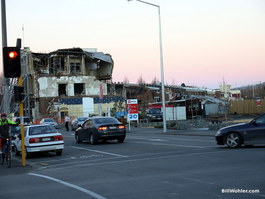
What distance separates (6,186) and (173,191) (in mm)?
4633

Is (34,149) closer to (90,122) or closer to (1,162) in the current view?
(1,162)

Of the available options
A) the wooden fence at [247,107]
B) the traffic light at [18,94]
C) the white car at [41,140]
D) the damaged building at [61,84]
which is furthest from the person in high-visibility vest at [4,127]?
the damaged building at [61,84]

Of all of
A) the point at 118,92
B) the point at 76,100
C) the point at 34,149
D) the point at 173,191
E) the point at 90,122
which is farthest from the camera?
the point at 118,92

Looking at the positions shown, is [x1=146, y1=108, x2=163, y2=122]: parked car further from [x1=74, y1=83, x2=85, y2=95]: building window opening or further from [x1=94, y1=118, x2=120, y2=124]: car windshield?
[x1=94, y1=118, x2=120, y2=124]: car windshield

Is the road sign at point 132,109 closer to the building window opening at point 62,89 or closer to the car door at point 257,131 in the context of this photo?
the car door at point 257,131

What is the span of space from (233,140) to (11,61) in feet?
29.2

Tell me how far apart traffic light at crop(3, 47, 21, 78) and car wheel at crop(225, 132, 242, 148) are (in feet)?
27.5

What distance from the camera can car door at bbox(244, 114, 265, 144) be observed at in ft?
52.1

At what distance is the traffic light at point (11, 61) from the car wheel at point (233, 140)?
27.5 feet

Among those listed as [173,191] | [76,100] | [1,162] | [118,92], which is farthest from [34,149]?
[118,92]

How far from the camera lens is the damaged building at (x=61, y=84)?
2827 inches

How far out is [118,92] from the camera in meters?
85.9

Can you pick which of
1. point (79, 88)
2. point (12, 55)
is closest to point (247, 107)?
point (79, 88)

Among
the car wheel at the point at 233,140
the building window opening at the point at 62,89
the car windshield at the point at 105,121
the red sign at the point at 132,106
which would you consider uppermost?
the building window opening at the point at 62,89
